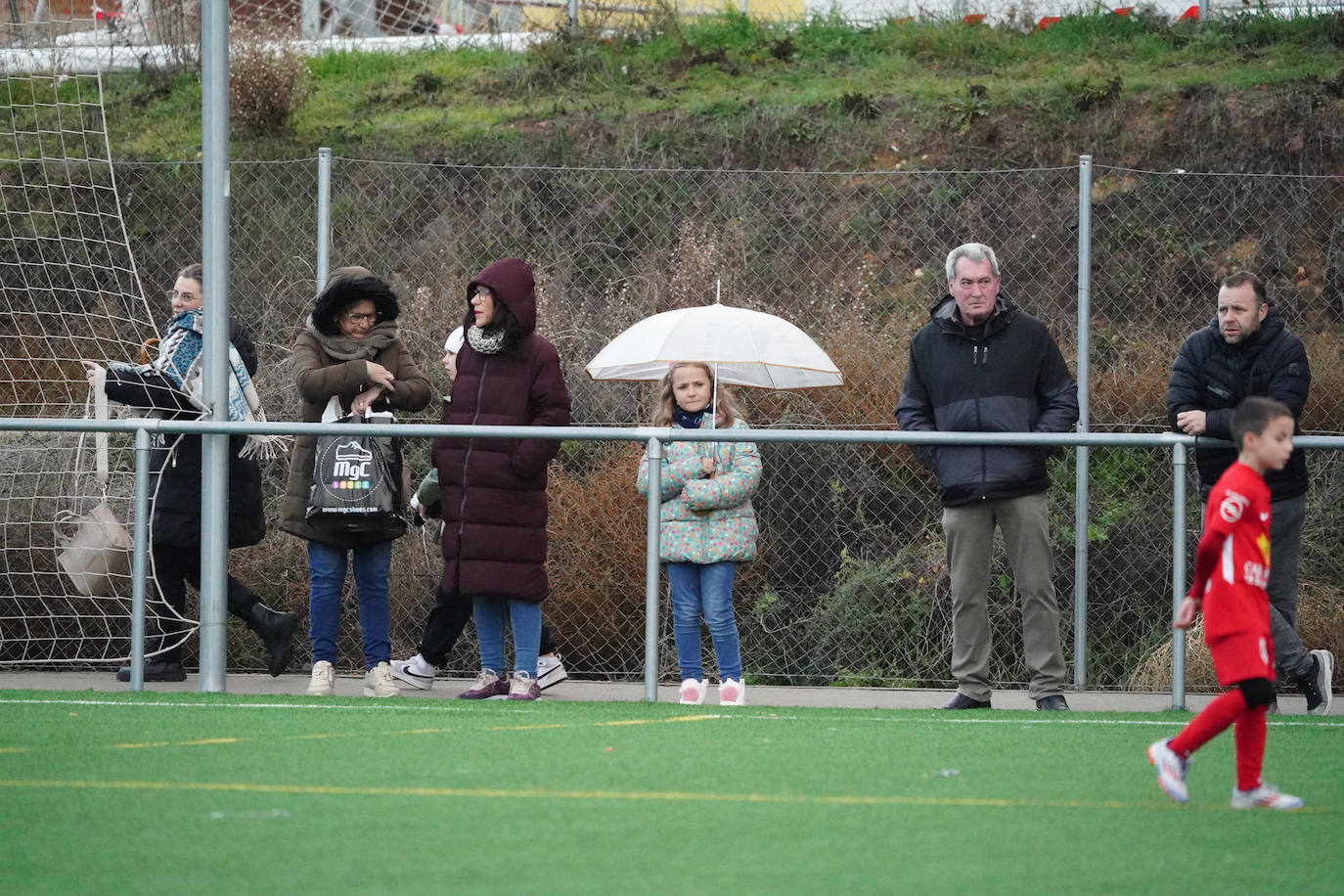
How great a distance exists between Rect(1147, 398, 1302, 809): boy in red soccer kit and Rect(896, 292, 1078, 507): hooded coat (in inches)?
104

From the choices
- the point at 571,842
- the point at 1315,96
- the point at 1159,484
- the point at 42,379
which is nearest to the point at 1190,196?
the point at 1315,96

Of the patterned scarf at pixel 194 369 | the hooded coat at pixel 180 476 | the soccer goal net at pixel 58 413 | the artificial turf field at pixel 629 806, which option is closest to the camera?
the artificial turf field at pixel 629 806

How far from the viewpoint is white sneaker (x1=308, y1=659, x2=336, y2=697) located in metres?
7.89

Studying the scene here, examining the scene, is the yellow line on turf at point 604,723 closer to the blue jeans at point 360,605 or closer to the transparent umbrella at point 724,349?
the blue jeans at point 360,605

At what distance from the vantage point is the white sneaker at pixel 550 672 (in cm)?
830

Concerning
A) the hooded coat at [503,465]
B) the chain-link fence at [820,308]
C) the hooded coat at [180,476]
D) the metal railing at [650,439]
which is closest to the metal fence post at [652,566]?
the metal railing at [650,439]

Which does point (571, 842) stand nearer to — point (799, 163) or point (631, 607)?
point (631, 607)

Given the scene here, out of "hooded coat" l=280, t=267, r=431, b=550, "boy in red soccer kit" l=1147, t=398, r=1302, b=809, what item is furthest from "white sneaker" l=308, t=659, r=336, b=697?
"boy in red soccer kit" l=1147, t=398, r=1302, b=809

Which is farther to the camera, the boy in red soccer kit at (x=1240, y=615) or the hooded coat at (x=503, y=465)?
the hooded coat at (x=503, y=465)

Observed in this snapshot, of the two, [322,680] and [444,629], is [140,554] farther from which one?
[444,629]

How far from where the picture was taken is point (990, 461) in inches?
300

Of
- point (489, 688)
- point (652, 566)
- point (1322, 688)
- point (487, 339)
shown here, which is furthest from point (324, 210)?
point (1322, 688)

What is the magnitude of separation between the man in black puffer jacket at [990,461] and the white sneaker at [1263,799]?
2.80 meters

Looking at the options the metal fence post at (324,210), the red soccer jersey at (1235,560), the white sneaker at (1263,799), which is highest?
the metal fence post at (324,210)
